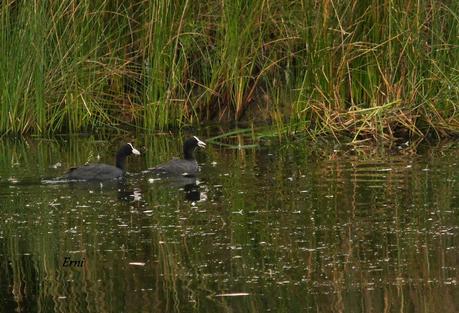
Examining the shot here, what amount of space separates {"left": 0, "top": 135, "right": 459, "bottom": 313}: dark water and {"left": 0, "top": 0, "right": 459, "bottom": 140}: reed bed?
1077mm

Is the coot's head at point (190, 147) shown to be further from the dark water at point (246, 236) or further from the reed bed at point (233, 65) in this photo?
the reed bed at point (233, 65)

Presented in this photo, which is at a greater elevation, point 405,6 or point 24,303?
point 405,6

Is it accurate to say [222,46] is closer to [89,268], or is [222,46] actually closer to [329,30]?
[329,30]

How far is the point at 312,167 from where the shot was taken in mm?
12625

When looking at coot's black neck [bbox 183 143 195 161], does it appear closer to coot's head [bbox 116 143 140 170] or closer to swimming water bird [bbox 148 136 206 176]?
swimming water bird [bbox 148 136 206 176]

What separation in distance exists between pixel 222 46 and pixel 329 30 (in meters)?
1.75

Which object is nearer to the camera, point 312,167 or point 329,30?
point 312,167

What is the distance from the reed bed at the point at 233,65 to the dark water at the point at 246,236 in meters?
1.08

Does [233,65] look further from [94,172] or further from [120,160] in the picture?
[94,172]

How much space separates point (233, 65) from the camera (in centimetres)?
1576

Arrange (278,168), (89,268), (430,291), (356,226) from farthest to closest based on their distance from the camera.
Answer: (278,168), (356,226), (89,268), (430,291)

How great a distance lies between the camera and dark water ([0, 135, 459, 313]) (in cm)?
770

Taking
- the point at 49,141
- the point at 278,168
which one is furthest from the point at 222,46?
the point at 278,168

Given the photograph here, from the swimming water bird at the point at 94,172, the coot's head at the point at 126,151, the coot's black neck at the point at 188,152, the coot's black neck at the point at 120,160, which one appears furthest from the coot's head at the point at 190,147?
the swimming water bird at the point at 94,172
